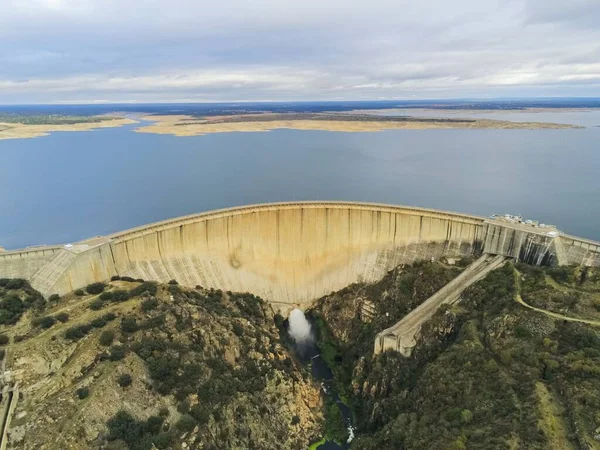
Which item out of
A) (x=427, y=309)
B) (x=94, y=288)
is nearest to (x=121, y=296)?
(x=94, y=288)

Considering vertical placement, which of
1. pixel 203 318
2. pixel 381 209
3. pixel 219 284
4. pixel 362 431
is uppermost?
pixel 381 209

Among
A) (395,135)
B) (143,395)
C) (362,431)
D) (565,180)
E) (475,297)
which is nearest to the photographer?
(143,395)

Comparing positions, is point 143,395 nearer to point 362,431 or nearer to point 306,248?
point 362,431

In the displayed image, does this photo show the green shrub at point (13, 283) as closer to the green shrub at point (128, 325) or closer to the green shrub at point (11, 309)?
the green shrub at point (11, 309)

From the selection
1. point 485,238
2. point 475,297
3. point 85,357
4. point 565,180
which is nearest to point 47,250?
point 85,357

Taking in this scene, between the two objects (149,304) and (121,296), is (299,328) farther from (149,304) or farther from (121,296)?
(121,296)
